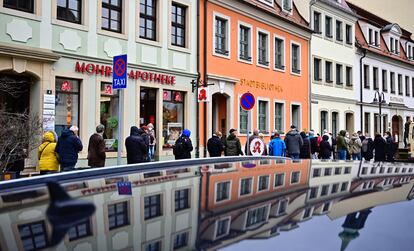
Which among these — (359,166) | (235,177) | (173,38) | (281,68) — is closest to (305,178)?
(235,177)

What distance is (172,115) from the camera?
18250mm

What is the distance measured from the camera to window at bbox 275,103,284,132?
24812mm

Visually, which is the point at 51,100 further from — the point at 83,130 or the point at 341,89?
the point at 341,89

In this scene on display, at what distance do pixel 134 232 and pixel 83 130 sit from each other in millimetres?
13327

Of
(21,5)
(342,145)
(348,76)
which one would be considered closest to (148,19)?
(21,5)

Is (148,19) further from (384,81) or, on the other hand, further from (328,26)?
(384,81)

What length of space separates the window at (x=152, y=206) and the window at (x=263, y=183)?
22.7 inches

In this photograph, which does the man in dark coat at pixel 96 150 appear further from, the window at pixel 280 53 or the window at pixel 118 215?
the window at pixel 280 53

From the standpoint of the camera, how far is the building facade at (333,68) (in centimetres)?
2870

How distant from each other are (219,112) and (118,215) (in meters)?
20.0

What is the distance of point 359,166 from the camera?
359cm

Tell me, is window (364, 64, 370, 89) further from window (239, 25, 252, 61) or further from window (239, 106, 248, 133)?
window (239, 106, 248, 133)

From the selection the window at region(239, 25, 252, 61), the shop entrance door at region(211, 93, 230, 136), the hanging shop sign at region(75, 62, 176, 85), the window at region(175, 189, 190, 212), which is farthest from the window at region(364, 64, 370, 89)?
the window at region(175, 189, 190, 212)

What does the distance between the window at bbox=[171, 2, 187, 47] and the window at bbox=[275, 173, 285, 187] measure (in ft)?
51.2
